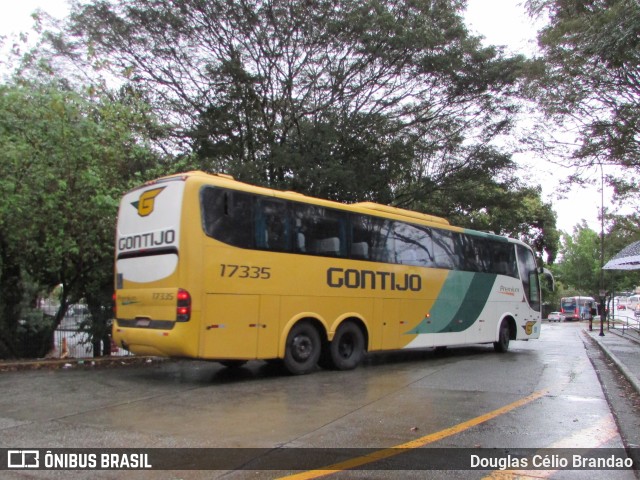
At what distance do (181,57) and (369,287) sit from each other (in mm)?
10969

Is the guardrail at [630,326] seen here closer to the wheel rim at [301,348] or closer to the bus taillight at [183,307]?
the wheel rim at [301,348]

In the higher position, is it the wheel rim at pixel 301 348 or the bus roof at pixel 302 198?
the bus roof at pixel 302 198

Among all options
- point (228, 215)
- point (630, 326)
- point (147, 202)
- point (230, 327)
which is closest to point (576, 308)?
point (630, 326)

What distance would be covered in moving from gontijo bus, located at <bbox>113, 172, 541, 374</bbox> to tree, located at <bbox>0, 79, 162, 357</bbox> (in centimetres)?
184

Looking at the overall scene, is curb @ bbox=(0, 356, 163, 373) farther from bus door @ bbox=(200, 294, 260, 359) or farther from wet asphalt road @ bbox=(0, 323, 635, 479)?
bus door @ bbox=(200, 294, 260, 359)

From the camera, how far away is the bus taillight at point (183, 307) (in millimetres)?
8266

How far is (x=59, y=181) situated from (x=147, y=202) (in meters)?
2.26

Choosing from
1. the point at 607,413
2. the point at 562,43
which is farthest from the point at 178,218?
the point at 562,43

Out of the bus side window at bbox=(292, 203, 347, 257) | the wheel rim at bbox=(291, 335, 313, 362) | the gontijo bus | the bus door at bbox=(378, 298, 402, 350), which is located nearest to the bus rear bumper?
the gontijo bus

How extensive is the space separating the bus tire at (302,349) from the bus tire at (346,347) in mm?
404

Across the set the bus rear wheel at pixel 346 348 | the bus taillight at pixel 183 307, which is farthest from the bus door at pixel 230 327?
the bus rear wheel at pixel 346 348

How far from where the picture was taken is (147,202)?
9125 mm

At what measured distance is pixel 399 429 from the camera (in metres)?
5.93

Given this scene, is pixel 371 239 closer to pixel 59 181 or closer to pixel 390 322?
pixel 390 322
